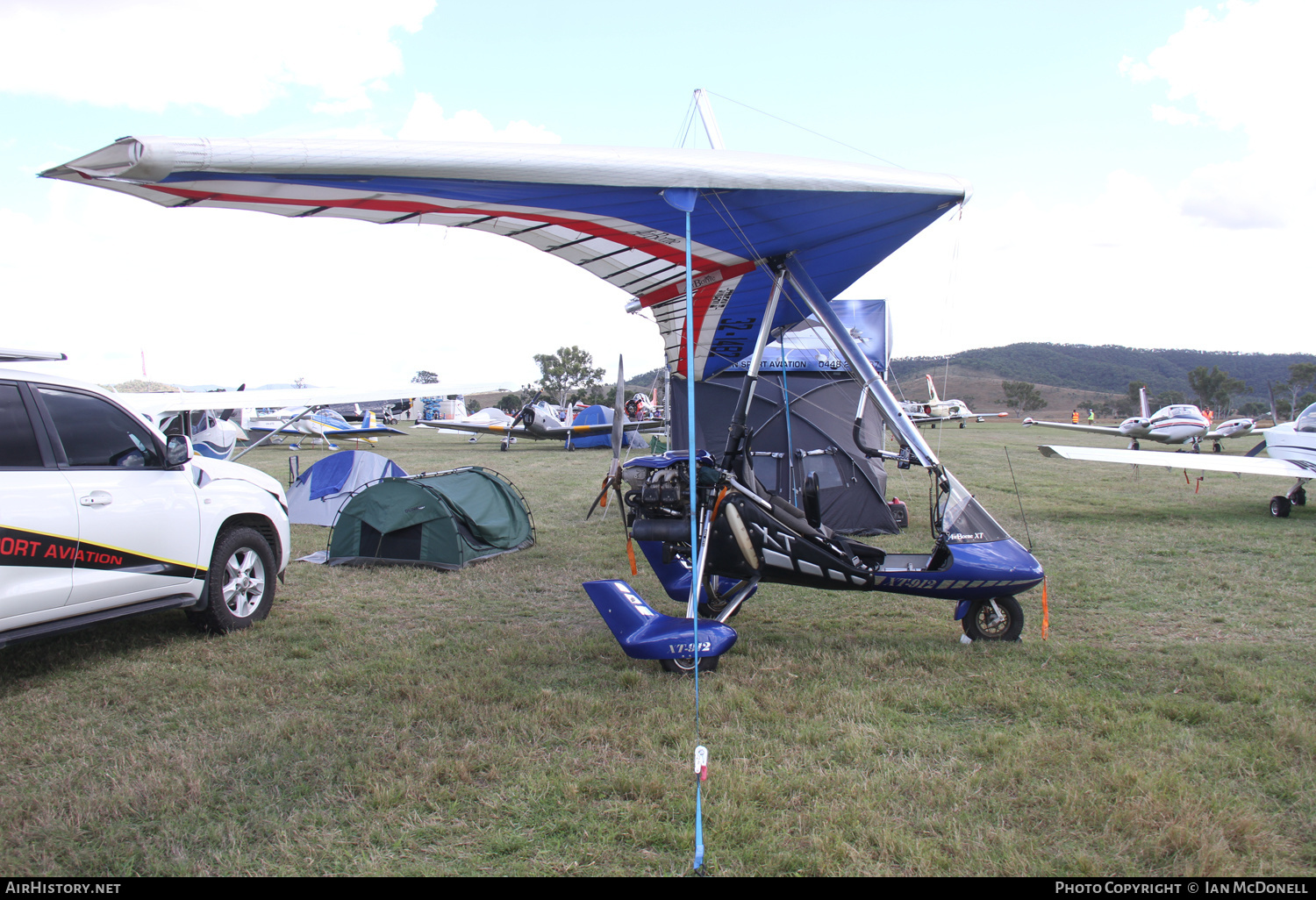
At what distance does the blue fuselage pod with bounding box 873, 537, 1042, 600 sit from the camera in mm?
4918

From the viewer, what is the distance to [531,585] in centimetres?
734

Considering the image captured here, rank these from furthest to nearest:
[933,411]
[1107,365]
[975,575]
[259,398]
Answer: [1107,365]
[933,411]
[259,398]
[975,575]

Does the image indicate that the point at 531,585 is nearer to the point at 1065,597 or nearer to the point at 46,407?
the point at 46,407

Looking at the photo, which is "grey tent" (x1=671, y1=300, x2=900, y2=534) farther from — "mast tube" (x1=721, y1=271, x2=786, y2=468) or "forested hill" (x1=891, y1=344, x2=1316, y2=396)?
"forested hill" (x1=891, y1=344, x2=1316, y2=396)

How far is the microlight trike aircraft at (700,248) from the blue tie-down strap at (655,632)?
13mm

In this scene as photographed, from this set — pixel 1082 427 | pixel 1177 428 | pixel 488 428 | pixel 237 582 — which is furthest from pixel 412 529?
pixel 1177 428

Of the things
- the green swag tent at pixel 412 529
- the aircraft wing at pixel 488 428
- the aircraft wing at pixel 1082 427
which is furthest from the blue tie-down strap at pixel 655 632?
the aircraft wing at pixel 488 428

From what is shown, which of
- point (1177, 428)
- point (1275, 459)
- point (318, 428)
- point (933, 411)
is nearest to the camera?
point (1275, 459)

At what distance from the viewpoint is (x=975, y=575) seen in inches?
195

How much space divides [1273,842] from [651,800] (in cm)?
236

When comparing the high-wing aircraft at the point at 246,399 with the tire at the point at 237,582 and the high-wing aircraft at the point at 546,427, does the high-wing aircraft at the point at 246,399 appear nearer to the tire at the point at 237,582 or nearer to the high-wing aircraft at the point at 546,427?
the tire at the point at 237,582

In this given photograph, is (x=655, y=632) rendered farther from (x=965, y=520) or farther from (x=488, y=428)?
(x=488, y=428)

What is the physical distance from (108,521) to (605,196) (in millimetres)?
3724
